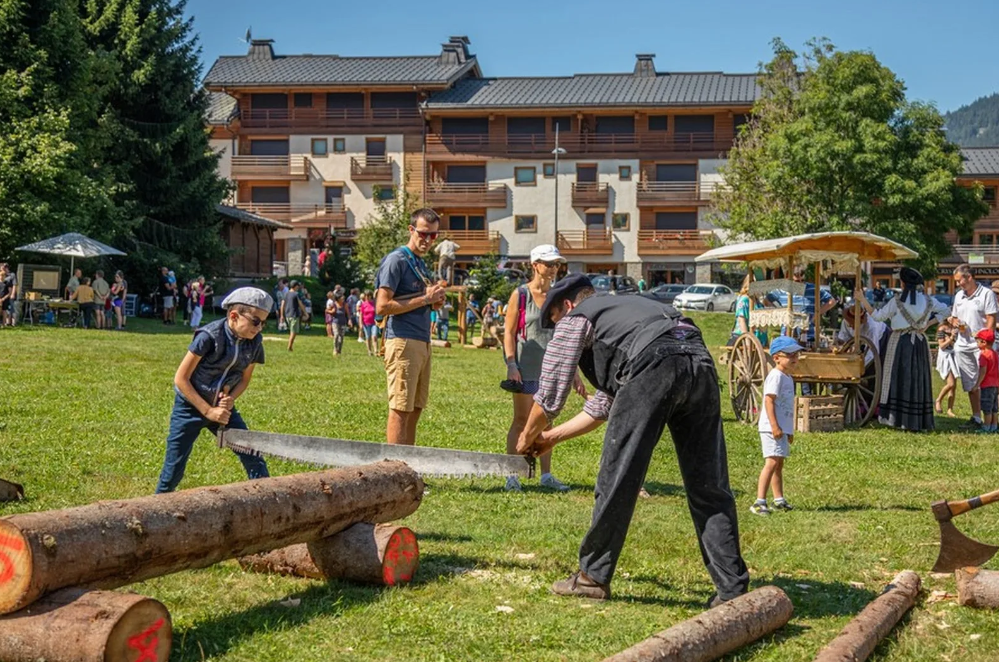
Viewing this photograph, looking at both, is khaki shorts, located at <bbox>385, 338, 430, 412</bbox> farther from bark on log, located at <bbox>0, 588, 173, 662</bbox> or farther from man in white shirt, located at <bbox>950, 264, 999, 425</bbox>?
man in white shirt, located at <bbox>950, 264, 999, 425</bbox>

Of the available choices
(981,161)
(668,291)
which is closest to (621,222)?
(668,291)

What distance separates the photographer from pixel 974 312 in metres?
16.2

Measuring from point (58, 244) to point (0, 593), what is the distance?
2757cm

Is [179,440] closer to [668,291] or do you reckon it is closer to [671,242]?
[668,291]

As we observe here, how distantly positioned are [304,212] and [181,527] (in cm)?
6397

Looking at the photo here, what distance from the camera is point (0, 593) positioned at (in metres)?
5.04

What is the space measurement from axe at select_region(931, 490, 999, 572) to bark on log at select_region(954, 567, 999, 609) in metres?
0.48

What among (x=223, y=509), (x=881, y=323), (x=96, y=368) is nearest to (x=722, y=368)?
(x=881, y=323)

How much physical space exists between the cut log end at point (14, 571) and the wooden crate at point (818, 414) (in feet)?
38.6

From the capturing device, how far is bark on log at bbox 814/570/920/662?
536cm

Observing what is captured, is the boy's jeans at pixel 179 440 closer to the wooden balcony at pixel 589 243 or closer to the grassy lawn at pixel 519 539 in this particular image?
the grassy lawn at pixel 519 539

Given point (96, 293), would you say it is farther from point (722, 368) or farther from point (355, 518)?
point (355, 518)

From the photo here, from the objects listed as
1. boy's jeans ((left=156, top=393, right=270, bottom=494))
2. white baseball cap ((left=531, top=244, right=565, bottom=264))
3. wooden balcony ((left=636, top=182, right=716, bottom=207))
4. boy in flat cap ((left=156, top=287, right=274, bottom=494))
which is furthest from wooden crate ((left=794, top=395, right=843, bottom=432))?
wooden balcony ((left=636, top=182, right=716, bottom=207))

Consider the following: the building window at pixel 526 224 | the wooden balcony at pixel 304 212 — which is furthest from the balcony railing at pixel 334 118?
the building window at pixel 526 224
